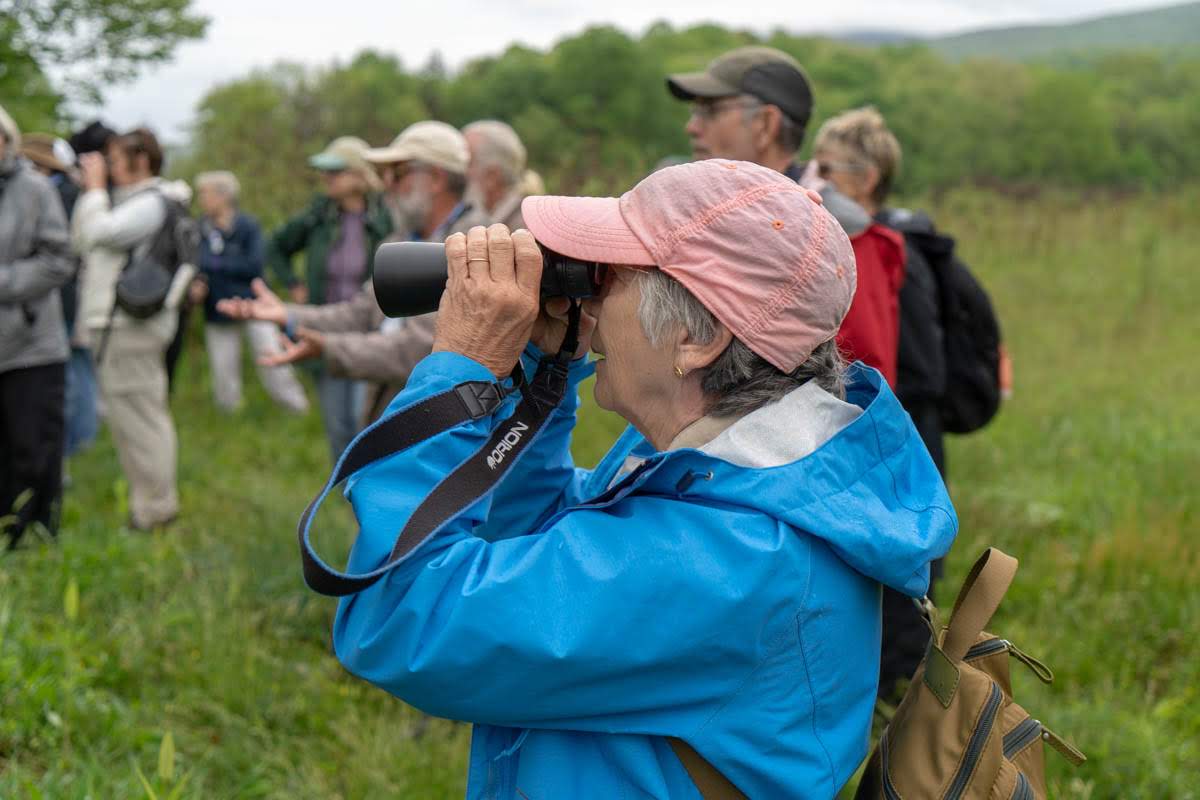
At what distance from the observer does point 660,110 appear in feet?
68.0

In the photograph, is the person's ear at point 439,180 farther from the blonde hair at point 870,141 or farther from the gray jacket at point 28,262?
the gray jacket at point 28,262

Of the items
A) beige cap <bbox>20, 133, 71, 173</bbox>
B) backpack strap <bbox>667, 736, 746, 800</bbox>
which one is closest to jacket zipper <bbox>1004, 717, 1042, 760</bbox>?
backpack strap <bbox>667, 736, 746, 800</bbox>

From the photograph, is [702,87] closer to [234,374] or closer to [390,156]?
[390,156]

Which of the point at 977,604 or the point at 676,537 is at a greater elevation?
the point at 676,537

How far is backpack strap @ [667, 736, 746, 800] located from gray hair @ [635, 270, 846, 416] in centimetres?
44

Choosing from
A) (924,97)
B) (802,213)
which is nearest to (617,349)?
(802,213)

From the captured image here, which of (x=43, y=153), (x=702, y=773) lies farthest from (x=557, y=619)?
(x=43, y=153)

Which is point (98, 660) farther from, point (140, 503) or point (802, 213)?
point (802, 213)

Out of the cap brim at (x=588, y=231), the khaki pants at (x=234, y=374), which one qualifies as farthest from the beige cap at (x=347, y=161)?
the cap brim at (x=588, y=231)

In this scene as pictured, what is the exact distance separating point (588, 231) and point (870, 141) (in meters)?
2.32

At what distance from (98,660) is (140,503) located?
6.49 feet

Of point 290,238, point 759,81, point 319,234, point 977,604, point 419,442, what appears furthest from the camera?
point 290,238

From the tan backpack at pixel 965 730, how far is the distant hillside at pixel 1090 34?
105 meters

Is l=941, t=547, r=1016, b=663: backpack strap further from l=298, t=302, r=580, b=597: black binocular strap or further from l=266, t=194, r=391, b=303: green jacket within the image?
l=266, t=194, r=391, b=303: green jacket
